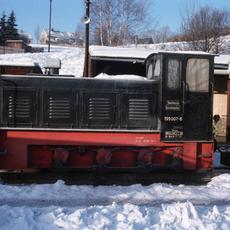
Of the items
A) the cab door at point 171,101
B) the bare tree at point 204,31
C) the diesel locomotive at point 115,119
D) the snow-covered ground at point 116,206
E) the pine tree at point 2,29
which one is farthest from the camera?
the pine tree at point 2,29

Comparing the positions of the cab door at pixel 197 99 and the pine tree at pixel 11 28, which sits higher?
the pine tree at pixel 11 28

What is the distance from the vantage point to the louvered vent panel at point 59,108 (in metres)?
8.75

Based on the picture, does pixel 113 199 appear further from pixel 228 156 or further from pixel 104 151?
pixel 228 156

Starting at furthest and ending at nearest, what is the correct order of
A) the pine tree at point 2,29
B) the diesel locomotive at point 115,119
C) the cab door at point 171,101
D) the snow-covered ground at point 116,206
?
the pine tree at point 2,29
the cab door at point 171,101
the diesel locomotive at point 115,119
the snow-covered ground at point 116,206

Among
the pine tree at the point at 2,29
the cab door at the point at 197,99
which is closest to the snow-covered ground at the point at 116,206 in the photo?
the cab door at the point at 197,99

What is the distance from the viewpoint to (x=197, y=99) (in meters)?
8.94

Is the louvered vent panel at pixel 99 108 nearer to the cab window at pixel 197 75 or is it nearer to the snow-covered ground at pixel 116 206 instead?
the snow-covered ground at pixel 116 206

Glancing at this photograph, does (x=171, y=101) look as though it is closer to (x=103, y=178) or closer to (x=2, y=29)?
(x=103, y=178)

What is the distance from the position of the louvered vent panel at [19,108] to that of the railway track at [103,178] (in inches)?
48.8

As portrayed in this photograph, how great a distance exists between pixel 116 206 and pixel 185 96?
3190mm

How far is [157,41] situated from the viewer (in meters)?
51.3

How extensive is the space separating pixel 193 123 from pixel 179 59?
1.31 meters

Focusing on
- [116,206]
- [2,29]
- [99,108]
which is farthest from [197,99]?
[2,29]

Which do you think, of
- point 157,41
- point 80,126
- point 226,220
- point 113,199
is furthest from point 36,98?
point 157,41
